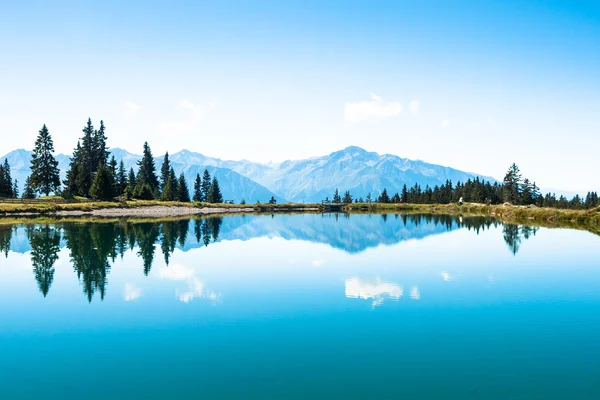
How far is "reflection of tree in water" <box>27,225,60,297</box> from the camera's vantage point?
25.0 m

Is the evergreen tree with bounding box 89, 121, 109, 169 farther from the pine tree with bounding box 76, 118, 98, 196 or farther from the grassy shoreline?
the grassy shoreline

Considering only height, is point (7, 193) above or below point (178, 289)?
above

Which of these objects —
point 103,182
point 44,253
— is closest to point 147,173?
point 103,182

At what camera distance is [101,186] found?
336 feet

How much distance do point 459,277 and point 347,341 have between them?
14856 mm

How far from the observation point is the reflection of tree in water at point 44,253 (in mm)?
25033

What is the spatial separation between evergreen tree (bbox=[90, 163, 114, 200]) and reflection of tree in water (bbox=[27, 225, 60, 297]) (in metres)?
50.8

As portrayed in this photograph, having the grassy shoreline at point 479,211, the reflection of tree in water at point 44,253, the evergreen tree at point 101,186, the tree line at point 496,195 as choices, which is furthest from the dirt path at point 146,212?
the tree line at point 496,195

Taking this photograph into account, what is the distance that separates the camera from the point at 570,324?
17391 millimetres

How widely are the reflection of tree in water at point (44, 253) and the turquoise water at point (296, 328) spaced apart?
0.25 meters

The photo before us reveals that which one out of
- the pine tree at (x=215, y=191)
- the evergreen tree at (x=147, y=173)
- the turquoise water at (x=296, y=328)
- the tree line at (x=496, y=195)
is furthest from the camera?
the pine tree at (x=215, y=191)

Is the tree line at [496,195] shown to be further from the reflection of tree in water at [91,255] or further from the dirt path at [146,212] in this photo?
the reflection of tree in water at [91,255]

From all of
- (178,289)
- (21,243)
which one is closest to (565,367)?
(178,289)

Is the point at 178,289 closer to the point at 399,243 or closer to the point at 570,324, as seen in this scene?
the point at 570,324
